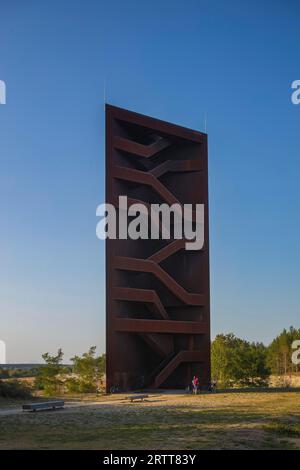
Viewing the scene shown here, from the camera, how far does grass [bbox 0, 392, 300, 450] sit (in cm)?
1573

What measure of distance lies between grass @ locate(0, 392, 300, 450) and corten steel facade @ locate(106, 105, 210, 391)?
10.2 m

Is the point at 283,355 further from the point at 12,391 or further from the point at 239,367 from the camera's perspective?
the point at 12,391

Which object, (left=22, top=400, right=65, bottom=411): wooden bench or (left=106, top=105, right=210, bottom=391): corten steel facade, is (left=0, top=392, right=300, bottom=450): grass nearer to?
(left=22, top=400, right=65, bottom=411): wooden bench

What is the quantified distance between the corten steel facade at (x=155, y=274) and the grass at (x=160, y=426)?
402 inches

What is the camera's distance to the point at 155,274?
1608 inches

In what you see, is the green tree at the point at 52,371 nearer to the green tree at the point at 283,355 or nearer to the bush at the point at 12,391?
the bush at the point at 12,391

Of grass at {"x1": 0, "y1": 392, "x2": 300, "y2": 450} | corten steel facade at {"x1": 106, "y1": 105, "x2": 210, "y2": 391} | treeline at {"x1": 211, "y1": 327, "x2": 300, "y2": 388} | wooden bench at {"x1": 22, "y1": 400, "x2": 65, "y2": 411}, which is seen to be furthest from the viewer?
treeline at {"x1": 211, "y1": 327, "x2": 300, "y2": 388}

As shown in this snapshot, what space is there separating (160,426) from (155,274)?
21.6m

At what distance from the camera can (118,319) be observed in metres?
38.2

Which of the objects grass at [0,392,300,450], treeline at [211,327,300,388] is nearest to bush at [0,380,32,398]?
grass at [0,392,300,450]

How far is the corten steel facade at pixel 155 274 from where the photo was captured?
3916 centimetres
